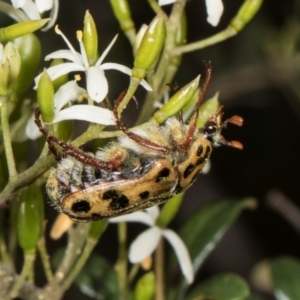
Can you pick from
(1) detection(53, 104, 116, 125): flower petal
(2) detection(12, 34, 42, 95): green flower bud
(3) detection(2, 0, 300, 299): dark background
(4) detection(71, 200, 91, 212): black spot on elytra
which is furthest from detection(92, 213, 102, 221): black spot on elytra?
(3) detection(2, 0, 300, 299): dark background

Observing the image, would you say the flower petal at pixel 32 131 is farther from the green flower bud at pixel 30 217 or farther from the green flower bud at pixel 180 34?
the green flower bud at pixel 180 34

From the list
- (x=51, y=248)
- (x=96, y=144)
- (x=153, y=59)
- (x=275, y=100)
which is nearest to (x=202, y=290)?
(x=96, y=144)

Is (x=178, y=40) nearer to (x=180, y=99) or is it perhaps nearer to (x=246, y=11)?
(x=246, y=11)

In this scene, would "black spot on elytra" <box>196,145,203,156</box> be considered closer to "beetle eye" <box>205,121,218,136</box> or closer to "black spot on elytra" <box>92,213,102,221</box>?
"beetle eye" <box>205,121,218,136</box>

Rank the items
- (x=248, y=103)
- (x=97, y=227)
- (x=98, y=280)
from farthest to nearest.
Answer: (x=248, y=103), (x=98, y=280), (x=97, y=227)

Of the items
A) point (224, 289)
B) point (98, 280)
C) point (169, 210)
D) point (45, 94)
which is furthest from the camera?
point (98, 280)

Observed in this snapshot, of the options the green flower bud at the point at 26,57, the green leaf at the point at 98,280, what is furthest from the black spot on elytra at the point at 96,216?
the green leaf at the point at 98,280

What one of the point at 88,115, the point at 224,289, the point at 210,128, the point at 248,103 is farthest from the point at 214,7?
the point at 248,103
